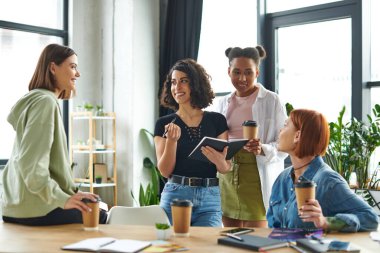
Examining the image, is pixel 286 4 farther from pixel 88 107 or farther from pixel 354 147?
pixel 88 107

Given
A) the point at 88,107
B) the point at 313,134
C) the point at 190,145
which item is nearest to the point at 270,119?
the point at 190,145

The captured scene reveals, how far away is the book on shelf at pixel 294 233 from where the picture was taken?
2137 millimetres

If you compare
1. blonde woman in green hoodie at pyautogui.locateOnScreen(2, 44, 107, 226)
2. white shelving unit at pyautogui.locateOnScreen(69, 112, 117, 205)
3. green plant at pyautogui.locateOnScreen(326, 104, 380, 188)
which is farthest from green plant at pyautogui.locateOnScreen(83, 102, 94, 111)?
blonde woman in green hoodie at pyautogui.locateOnScreen(2, 44, 107, 226)

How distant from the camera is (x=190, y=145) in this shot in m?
3.04

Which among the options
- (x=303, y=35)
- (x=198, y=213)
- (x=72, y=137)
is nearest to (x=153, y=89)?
(x=72, y=137)

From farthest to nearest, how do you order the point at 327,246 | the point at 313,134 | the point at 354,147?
the point at 354,147 < the point at 313,134 < the point at 327,246

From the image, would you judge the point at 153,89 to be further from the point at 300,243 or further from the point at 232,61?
the point at 300,243

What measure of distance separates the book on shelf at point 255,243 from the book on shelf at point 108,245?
0.31 meters

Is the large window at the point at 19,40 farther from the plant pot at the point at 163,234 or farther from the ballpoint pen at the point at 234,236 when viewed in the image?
the ballpoint pen at the point at 234,236

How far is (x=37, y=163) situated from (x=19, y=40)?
4087 mm

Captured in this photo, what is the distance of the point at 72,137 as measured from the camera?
6.15 m

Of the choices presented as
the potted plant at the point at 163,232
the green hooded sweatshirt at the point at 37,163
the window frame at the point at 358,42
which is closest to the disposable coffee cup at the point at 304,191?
the potted plant at the point at 163,232

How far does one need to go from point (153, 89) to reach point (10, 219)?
3.87m

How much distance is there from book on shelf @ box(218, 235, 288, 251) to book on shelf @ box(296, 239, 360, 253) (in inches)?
3.4
